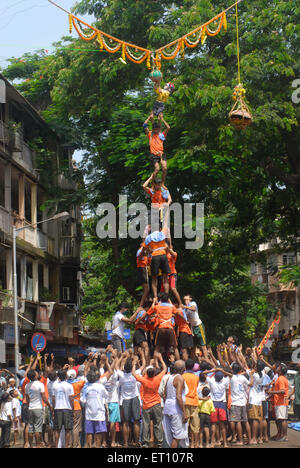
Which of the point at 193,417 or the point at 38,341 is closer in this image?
the point at 193,417

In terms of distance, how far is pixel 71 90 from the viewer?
30.1 meters

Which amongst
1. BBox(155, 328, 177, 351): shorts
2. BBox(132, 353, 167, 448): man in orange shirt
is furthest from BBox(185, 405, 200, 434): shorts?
BBox(155, 328, 177, 351): shorts

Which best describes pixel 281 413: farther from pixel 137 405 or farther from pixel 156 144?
pixel 156 144

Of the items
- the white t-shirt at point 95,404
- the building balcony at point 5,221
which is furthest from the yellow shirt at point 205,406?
the building balcony at point 5,221

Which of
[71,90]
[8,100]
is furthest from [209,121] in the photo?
[8,100]

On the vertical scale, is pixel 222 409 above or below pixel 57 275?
below

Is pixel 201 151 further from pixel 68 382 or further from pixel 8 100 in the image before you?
pixel 68 382

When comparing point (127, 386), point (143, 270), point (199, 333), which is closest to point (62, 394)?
point (127, 386)

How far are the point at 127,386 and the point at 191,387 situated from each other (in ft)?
5.71

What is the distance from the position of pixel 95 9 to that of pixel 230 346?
14866 millimetres

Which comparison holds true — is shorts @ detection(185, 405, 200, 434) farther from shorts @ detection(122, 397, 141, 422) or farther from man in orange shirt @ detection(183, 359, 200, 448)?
shorts @ detection(122, 397, 141, 422)

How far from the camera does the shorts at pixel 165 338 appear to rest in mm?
20172

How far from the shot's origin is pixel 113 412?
1606 centimetres

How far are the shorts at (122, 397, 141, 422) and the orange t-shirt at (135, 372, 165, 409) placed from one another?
921mm
